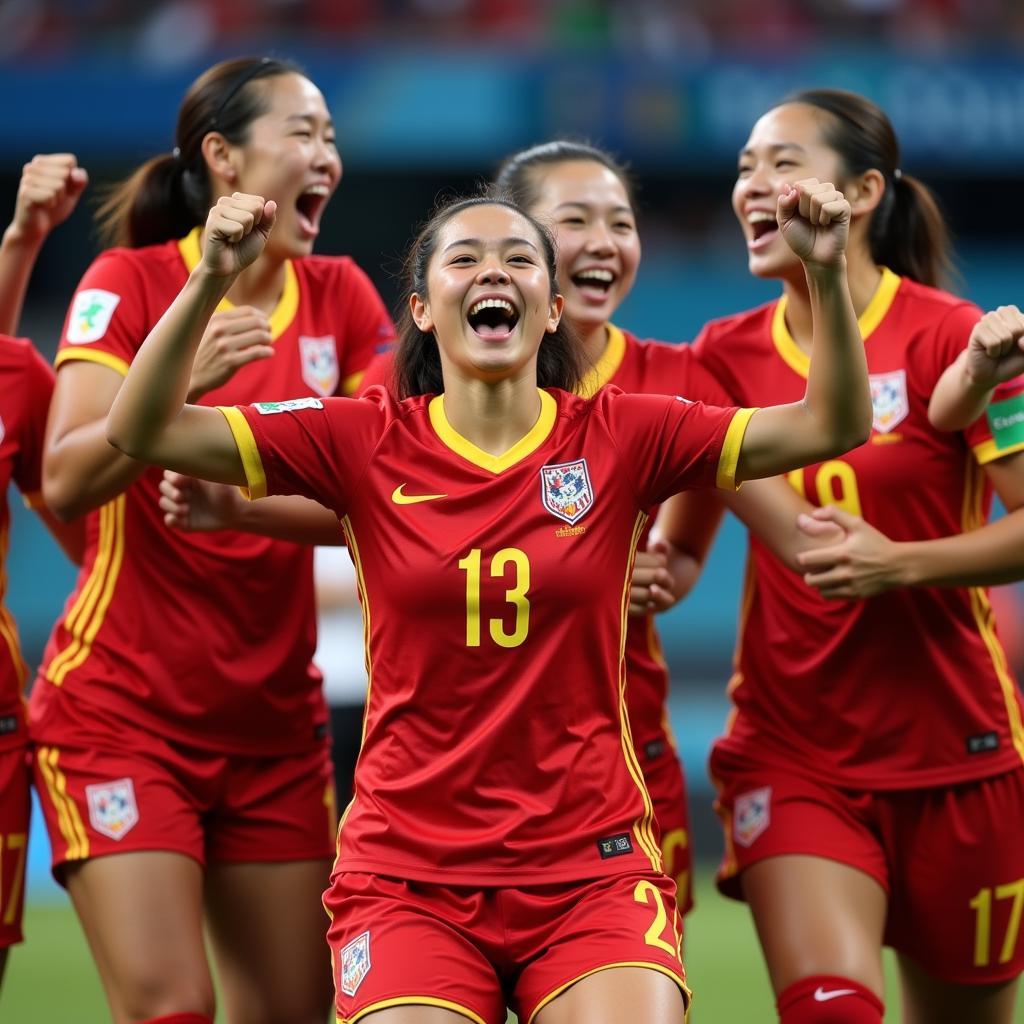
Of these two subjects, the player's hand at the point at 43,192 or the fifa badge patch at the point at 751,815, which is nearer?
the fifa badge patch at the point at 751,815

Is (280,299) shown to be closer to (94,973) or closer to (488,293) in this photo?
(488,293)

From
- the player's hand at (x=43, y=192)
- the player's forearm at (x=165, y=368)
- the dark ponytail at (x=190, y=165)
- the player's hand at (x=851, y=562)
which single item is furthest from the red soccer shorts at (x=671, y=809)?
the player's hand at (x=43, y=192)

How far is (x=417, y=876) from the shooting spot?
329 cm

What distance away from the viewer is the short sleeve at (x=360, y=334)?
4.55 meters

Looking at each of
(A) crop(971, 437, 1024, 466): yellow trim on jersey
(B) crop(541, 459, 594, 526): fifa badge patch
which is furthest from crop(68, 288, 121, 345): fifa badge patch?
(A) crop(971, 437, 1024, 466): yellow trim on jersey

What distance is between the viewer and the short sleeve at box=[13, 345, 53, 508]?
14.0ft

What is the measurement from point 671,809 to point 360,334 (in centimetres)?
141

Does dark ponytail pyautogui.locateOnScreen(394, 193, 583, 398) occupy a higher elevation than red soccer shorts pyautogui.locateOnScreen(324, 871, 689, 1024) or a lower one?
higher

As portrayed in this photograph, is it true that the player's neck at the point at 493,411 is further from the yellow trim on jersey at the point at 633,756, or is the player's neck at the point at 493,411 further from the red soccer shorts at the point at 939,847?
the red soccer shorts at the point at 939,847

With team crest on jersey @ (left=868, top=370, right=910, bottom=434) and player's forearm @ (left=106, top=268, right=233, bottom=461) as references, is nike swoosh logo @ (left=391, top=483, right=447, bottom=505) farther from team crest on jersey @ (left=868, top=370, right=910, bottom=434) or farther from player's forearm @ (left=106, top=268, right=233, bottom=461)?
team crest on jersey @ (left=868, top=370, right=910, bottom=434)

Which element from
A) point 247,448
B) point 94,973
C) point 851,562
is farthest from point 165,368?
point 94,973

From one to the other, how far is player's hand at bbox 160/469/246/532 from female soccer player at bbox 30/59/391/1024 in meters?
0.14

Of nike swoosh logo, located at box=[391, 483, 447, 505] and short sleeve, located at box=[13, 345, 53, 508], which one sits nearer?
nike swoosh logo, located at box=[391, 483, 447, 505]

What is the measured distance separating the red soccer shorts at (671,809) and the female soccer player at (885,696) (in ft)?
0.42
